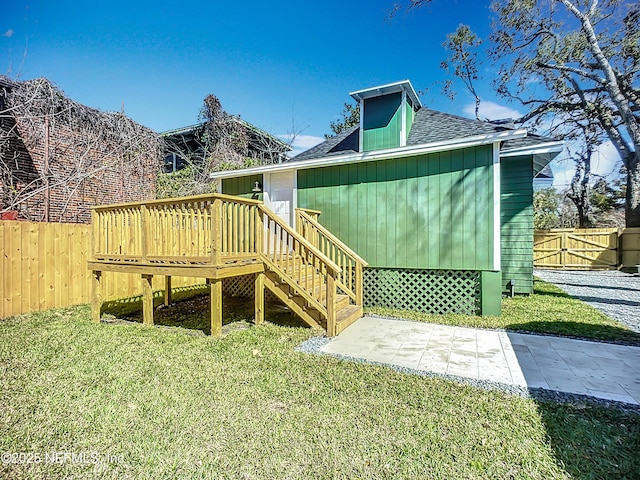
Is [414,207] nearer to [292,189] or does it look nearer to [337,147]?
[292,189]

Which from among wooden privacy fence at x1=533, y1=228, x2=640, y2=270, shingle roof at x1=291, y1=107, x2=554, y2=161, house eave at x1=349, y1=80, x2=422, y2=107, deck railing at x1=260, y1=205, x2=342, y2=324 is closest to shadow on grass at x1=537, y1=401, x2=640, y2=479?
deck railing at x1=260, y1=205, x2=342, y2=324

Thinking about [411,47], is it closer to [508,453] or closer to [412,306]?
[412,306]

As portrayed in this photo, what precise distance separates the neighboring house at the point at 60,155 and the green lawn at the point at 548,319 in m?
8.86

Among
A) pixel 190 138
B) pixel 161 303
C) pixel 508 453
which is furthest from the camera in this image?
pixel 190 138

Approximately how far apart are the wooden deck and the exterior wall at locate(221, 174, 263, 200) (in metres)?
2.44

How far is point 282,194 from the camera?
7.46 m

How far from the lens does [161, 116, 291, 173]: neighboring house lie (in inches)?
504

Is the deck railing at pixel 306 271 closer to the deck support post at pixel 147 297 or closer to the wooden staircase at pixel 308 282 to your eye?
the wooden staircase at pixel 308 282

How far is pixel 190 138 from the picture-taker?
1314cm

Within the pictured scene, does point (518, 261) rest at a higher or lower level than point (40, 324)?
higher

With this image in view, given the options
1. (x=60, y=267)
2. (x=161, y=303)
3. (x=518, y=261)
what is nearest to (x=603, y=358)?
(x=518, y=261)

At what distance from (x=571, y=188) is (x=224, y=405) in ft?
72.6

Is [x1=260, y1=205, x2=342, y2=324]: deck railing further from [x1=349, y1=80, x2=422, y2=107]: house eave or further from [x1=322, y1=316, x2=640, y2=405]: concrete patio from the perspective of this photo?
[x1=349, y1=80, x2=422, y2=107]: house eave

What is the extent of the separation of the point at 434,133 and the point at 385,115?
117 centimetres
